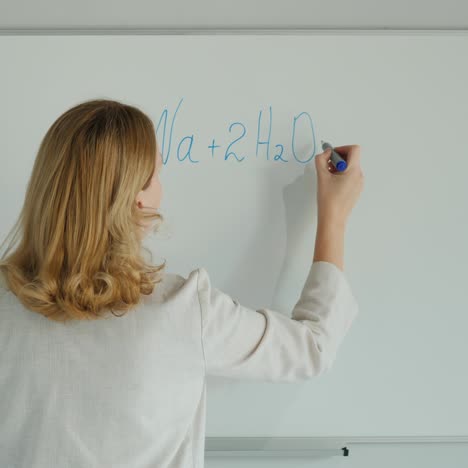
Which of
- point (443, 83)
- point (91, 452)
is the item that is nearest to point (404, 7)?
point (443, 83)

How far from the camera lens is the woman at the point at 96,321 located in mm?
745

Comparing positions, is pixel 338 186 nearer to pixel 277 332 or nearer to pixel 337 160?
pixel 337 160

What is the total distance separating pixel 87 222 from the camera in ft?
2.47

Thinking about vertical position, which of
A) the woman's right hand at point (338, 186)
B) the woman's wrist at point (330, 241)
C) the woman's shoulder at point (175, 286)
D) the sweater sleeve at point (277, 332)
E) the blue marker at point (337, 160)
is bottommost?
the sweater sleeve at point (277, 332)

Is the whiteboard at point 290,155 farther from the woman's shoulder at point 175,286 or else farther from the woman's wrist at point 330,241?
the woman's shoulder at point 175,286

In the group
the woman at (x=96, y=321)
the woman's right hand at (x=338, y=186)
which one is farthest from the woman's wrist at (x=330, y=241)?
the woman at (x=96, y=321)

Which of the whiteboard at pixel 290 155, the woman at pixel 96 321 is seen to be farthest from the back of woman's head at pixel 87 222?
the whiteboard at pixel 290 155

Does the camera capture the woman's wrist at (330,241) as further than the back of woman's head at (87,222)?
Yes

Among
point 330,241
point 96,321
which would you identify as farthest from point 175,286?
point 330,241

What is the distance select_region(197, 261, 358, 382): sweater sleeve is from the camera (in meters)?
0.82

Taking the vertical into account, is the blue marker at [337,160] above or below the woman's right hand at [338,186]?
above

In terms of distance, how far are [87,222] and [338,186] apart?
447mm

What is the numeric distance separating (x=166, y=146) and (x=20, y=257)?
1.16 feet

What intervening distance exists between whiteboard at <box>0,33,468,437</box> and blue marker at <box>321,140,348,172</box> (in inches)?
1.2
